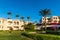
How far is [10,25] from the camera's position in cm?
10800

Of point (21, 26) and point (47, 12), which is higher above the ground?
point (47, 12)

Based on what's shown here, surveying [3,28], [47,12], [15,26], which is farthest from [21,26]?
[47,12]

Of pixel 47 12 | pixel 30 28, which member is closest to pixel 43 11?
pixel 47 12

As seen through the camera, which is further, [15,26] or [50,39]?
[15,26]

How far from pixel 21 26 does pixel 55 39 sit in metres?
82.2

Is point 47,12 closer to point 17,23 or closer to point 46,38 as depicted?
point 17,23

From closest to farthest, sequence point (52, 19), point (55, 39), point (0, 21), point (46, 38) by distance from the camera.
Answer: point (55, 39), point (46, 38), point (0, 21), point (52, 19)

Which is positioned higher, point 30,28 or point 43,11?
point 43,11

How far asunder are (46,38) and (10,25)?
80460 millimetres

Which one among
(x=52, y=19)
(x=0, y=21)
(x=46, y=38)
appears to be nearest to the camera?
(x=46, y=38)

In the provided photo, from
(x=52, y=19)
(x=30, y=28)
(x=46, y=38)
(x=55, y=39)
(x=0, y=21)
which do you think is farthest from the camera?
(x=52, y=19)

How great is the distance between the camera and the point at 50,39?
2753 centimetres

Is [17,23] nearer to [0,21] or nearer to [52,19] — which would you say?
[0,21]

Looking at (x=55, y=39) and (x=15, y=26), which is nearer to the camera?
(x=55, y=39)
